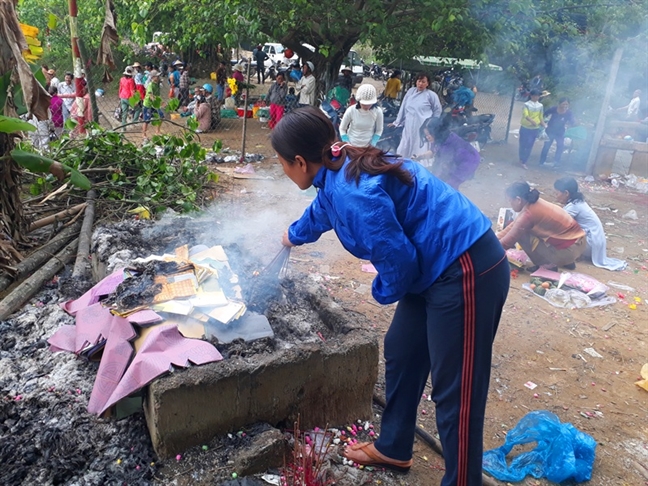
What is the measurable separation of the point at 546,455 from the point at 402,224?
1837 mm

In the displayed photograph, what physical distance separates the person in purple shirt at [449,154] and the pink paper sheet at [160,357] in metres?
4.90

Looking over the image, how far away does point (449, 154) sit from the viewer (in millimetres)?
7020

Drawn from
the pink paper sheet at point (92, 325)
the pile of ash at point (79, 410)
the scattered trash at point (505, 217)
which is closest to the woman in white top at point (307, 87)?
the scattered trash at point (505, 217)

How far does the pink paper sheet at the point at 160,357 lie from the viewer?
Result: 2605 millimetres

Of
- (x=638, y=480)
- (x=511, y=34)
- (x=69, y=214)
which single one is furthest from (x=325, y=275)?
(x=511, y=34)

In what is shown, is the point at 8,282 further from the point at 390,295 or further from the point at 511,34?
the point at 511,34

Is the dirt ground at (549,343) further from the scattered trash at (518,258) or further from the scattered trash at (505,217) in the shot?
the scattered trash at (505,217)

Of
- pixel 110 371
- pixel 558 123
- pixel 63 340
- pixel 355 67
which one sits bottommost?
pixel 63 340

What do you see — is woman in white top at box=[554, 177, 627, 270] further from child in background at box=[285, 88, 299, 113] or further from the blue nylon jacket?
child in background at box=[285, 88, 299, 113]

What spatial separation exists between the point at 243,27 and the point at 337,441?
804 centimetres

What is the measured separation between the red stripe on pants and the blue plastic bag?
2.63 ft

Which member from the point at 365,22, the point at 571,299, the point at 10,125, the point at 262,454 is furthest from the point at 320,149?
the point at 365,22

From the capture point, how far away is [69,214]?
5.53 m

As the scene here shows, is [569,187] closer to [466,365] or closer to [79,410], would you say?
[466,365]
